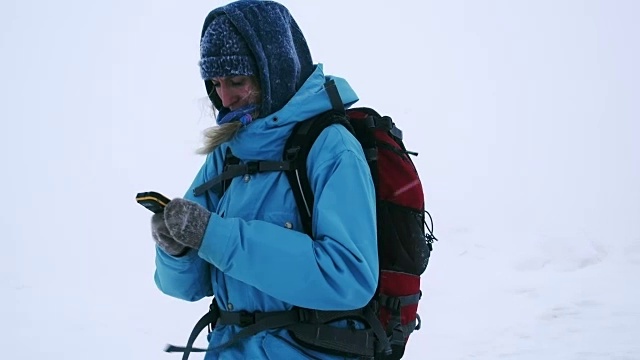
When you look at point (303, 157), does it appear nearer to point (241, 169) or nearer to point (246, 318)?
point (241, 169)

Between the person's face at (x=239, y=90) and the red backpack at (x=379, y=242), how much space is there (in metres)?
0.17

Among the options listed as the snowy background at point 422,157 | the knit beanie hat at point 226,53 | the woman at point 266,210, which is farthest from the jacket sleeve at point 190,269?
the knit beanie hat at point 226,53

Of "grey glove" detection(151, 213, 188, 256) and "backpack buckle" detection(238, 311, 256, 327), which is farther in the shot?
"backpack buckle" detection(238, 311, 256, 327)

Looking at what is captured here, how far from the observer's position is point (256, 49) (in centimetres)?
204

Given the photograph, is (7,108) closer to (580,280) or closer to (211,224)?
(580,280)

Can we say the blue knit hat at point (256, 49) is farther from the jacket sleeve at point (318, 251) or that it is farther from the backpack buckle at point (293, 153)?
the jacket sleeve at point (318, 251)

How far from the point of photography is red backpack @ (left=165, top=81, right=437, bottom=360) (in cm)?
200

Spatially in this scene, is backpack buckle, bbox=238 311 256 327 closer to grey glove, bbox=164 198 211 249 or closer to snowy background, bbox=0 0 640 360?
grey glove, bbox=164 198 211 249

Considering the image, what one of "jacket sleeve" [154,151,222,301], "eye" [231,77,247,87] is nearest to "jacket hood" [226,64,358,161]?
"eye" [231,77,247,87]

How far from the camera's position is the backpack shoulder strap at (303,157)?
199cm

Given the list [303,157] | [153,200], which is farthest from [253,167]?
[153,200]

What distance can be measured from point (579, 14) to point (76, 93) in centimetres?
1265

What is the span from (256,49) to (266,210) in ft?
1.49

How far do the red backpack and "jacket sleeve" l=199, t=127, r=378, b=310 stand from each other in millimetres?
130
